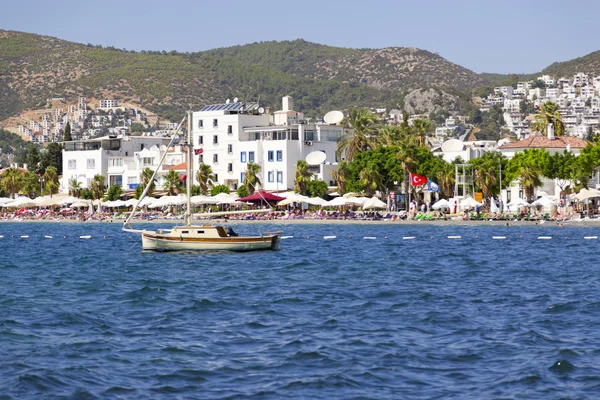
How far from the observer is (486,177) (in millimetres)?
93875

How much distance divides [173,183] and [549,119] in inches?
1673

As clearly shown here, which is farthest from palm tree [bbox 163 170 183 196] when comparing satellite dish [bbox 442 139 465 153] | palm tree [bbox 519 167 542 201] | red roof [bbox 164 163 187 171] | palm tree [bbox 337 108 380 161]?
palm tree [bbox 519 167 542 201]

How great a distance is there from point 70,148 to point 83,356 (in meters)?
111

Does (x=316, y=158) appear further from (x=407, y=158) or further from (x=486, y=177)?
(x=486, y=177)

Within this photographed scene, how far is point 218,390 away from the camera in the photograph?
19016 mm

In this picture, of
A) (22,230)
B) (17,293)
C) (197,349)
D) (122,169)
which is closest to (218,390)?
(197,349)

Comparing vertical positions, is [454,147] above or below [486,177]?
above

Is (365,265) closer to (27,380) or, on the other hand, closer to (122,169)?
(27,380)

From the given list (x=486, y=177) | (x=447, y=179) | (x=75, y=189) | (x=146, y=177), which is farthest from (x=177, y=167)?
(x=486, y=177)

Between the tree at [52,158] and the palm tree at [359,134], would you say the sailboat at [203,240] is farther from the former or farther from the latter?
the tree at [52,158]

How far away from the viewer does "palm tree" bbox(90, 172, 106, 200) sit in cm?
11956

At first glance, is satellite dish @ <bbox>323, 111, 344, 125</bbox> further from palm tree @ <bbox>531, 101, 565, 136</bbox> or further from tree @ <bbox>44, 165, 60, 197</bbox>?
tree @ <bbox>44, 165, 60, 197</bbox>

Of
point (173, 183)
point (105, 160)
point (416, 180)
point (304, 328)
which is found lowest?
point (304, 328)

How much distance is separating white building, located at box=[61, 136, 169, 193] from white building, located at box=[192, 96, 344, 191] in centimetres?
1069
